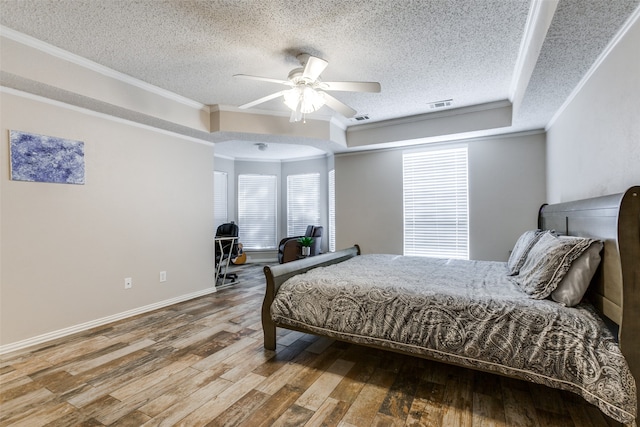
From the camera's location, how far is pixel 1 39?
2.27 m

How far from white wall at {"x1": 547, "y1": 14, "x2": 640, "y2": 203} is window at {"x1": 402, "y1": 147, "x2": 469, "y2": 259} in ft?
4.77

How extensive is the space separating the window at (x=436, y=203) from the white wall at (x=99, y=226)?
3.24 m

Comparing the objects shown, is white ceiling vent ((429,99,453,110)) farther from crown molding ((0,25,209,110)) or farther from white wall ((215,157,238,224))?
white wall ((215,157,238,224))

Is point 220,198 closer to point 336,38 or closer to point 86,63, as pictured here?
point 86,63

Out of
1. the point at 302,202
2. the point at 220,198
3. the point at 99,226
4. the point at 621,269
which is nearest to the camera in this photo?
the point at 621,269

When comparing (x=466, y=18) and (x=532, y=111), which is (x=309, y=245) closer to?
(x=532, y=111)

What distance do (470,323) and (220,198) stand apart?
6133mm

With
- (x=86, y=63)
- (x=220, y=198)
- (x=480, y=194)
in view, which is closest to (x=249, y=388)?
(x=86, y=63)

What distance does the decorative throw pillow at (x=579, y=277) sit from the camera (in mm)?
1774

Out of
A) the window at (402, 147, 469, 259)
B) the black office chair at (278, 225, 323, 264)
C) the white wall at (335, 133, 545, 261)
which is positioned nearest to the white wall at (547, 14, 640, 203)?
the white wall at (335, 133, 545, 261)

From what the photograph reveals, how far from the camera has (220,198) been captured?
6926 mm

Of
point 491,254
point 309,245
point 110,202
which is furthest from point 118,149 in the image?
point 491,254

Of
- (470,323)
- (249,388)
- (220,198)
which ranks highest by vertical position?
(220,198)

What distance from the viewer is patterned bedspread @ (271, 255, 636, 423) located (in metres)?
1.51
